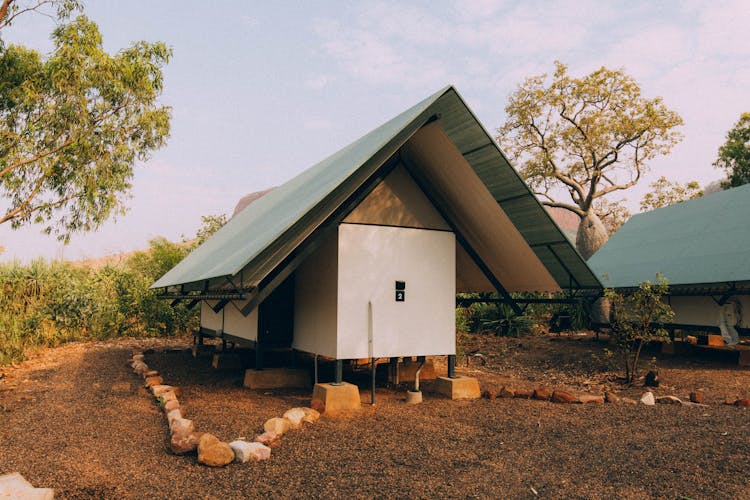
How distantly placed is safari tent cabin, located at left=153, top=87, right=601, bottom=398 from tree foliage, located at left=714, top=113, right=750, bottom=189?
26.2m

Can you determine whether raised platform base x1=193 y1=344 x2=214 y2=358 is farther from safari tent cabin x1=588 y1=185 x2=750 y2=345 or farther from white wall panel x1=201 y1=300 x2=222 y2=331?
safari tent cabin x1=588 y1=185 x2=750 y2=345

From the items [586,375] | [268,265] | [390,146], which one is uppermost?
[390,146]

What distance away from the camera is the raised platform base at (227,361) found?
36.4 feet

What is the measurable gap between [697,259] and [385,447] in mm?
11384

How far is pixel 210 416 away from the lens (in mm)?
6656

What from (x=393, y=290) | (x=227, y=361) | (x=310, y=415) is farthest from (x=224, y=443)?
(x=227, y=361)

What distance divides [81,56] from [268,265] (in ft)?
30.5

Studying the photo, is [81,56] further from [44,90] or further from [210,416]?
[210,416]

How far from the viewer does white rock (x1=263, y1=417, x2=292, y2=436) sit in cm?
566

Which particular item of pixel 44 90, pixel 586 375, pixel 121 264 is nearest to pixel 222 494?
pixel 586 375

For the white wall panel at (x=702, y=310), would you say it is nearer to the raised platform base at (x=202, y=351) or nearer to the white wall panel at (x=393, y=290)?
the white wall panel at (x=393, y=290)

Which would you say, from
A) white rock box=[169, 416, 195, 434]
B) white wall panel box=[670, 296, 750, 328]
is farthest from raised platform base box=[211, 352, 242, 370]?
white wall panel box=[670, 296, 750, 328]

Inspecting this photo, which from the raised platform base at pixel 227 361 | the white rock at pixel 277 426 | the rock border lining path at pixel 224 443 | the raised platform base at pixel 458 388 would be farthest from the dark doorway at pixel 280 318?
the white rock at pixel 277 426

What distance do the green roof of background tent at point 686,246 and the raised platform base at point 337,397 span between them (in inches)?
277
